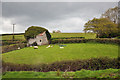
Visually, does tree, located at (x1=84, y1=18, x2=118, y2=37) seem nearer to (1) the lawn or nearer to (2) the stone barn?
(2) the stone barn

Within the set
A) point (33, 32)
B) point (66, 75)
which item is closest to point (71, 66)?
point (66, 75)

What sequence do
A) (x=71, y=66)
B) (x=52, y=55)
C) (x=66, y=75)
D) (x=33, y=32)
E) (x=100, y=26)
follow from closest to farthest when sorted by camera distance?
(x=66, y=75) → (x=71, y=66) → (x=52, y=55) → (x=100, y=26) → (x=33, y=32)

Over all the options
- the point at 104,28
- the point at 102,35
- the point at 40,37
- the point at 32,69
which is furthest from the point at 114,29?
the point at 32,69

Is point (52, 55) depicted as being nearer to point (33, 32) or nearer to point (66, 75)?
point (66, 75)

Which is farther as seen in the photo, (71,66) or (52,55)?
(52,55)

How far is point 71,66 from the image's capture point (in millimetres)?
5340

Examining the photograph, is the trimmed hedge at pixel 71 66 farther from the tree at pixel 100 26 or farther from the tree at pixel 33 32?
the tree at pixel 33 32

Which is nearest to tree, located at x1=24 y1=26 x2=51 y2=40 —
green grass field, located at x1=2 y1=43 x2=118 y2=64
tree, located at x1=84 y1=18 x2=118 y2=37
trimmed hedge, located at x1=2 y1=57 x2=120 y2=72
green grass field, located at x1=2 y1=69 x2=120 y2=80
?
green grass field, located at x1=2 y1=43 x2=118 y2=64

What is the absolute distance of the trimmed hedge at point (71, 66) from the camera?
5262 millimetres

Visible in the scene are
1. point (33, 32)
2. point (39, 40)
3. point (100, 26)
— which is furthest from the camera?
point (33, 32)

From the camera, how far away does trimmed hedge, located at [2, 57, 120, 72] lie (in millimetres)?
5262

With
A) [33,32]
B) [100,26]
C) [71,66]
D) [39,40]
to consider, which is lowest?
[71,66]

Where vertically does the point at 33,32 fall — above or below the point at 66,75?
above

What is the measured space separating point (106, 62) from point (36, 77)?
13.1 ft
